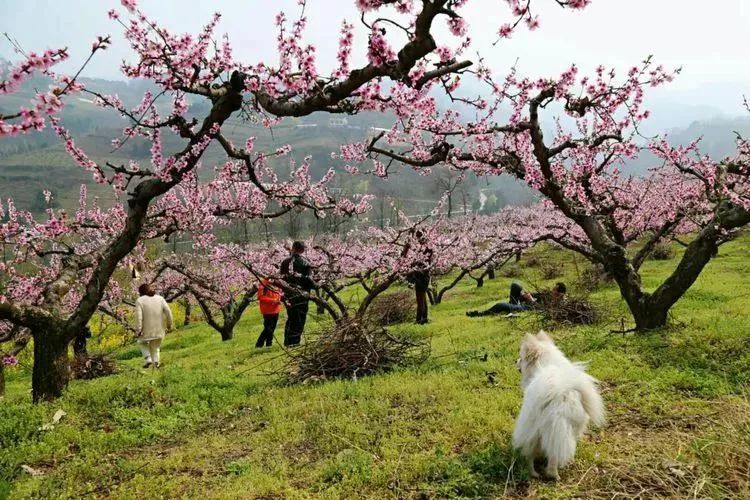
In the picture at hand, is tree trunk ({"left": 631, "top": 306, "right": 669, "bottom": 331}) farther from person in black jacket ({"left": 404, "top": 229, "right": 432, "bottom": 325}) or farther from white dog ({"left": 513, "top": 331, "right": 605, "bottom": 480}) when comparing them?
person in black jacket ({"left": 404, "top": 229, "right": 432, "bottom": 325})

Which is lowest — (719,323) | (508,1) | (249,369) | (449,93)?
(249,369)

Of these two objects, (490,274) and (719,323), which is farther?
(490,274)

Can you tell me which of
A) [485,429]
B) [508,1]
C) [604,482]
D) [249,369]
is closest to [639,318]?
[485,429]

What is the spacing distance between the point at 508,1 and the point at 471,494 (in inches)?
237

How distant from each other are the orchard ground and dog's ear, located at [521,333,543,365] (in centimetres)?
106

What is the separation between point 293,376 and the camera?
9.80 m

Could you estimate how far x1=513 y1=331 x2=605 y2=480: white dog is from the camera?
14.9ft

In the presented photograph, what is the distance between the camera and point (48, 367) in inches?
345

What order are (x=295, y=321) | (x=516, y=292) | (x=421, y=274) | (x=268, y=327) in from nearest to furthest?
(x=295, y=321)
(x=268, y=327)
(x=421, y=274)
(x=516, y=292)

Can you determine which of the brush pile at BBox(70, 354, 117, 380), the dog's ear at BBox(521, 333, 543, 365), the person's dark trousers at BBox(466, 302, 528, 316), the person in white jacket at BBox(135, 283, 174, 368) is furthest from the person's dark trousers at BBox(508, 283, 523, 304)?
the brush pile at BBox(70, 354, 117, 380)

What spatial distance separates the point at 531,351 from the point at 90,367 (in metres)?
13.9

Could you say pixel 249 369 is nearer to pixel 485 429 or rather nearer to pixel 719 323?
pixel 485 429

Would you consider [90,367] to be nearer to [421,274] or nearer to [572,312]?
[421,274]

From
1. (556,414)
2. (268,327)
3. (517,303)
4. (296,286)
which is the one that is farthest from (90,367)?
(556,414)
